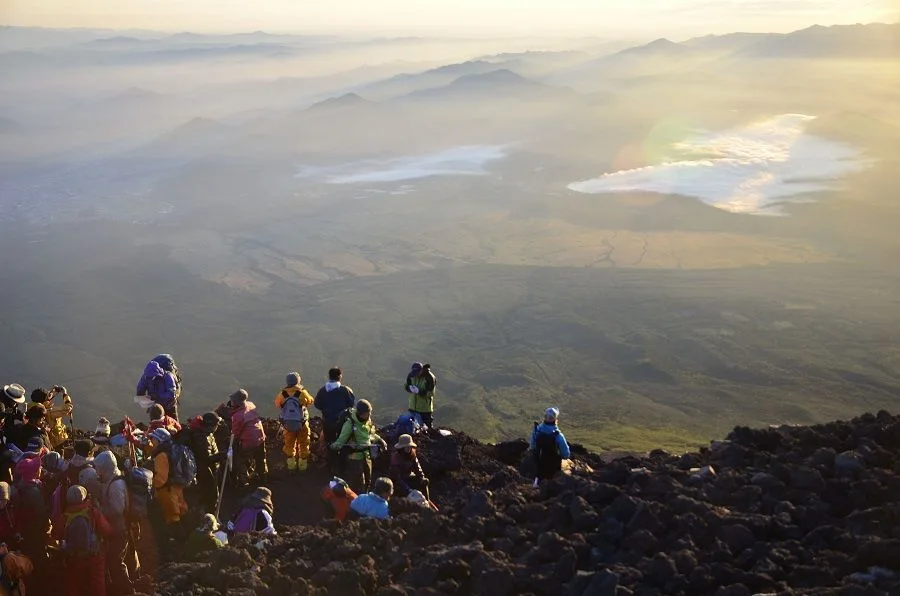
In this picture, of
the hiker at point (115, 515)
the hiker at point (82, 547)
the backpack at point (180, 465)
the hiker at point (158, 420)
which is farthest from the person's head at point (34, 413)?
the hiker at point (82, 547)

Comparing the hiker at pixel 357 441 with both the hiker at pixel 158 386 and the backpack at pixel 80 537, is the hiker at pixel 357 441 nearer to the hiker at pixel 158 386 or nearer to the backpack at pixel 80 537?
the hiker at pixel 158 386

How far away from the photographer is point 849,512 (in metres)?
9.73

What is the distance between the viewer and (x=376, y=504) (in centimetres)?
1077

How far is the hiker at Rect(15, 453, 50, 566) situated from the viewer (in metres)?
9.80

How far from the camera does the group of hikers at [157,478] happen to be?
9453 millimetres

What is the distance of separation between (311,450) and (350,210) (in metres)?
181

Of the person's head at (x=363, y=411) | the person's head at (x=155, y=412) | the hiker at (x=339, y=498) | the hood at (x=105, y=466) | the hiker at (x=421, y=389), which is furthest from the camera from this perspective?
the hiker at (x=421, y=389)

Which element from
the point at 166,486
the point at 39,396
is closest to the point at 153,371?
the point at 39,396

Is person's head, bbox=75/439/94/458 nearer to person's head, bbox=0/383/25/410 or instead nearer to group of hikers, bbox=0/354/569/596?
group of hikers, bbox=0/354/569/596

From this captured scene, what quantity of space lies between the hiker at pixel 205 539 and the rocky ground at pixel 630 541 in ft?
0.64

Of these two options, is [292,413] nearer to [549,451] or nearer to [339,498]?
[339,498]

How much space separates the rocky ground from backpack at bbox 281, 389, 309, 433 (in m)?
2.67

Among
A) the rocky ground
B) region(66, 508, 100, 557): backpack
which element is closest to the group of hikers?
region(66, 508, 100, 557): backpack

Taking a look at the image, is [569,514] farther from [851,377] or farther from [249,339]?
[249,339]
